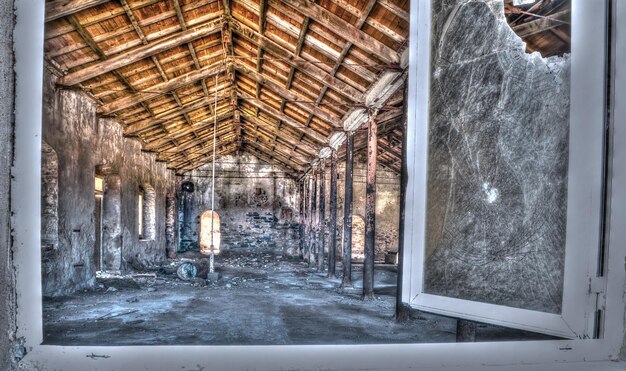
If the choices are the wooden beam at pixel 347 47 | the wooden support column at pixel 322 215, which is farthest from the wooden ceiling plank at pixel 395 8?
the wooden support column at pixel 322 215

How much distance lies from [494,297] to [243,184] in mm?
18150

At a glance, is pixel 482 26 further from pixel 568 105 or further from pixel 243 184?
pixel 243 184

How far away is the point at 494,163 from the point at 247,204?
18087 millimetres

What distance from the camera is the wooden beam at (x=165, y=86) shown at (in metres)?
8.87

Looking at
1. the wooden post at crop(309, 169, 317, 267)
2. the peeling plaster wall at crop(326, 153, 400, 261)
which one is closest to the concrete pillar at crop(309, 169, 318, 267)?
the wooden post at crop(309, 169, 317, 267)

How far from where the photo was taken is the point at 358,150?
16.8 m

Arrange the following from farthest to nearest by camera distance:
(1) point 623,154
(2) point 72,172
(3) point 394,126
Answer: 1. (3) point 394,126
2. (2) point 72,172
3. (1) point 623,154

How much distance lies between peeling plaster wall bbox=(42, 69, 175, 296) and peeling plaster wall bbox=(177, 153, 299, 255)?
7.04m

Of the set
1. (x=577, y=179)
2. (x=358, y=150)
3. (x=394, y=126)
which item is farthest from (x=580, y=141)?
(x=358, y=150)

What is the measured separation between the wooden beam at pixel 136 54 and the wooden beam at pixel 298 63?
1.50 ft

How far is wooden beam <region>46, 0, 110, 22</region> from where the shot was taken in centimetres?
511

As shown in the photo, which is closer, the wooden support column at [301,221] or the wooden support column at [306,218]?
the wooden support column at [306,218]

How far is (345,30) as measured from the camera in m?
6.04

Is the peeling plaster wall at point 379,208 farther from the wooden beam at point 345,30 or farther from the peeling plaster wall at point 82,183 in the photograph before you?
the wooden beam at point 345,30
